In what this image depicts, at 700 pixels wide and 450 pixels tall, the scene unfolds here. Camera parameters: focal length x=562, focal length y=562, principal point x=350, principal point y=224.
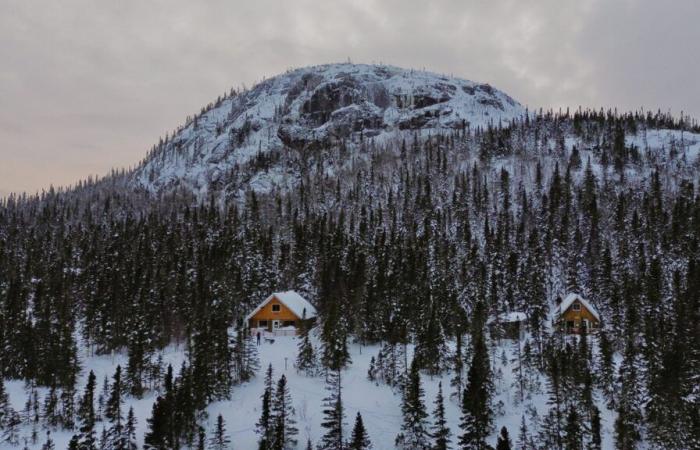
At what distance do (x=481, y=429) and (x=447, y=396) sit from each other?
14570 mm

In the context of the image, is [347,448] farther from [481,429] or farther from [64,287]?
[64,287]

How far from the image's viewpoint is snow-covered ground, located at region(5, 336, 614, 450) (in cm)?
4564

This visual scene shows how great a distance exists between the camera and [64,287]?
90562 millimetres

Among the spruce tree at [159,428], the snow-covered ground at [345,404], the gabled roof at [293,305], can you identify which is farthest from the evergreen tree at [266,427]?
the gabled roof at [293,305]

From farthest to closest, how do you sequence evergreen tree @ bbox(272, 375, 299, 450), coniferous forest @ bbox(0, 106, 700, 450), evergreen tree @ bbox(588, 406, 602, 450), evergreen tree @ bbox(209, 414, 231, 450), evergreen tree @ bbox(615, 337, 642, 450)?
coniferous forest @ bbox(0, 106, 700, 450) < evergreen tree @ bbox(209, 414, 231, 450) < evergreen tree @ bbox(615, 337, 642, 450) < evergreen tree @ bbox(272, 375, 299, 450) < evergreen tree @ bbox(588, 406, 602, 450)

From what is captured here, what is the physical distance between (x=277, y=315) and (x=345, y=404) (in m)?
28.9

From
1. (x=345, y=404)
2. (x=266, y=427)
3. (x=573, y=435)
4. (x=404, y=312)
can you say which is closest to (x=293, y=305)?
(x=404, y=312)

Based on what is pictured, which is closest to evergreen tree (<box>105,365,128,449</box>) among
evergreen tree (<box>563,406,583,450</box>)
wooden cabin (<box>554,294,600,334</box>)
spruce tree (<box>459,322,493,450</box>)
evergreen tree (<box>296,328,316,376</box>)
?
evergreen tree (<box>296,328,316,376</box>)

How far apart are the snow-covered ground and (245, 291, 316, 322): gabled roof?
14.7 metres

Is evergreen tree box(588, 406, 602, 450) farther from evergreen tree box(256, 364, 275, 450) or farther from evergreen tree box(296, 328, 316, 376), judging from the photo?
evergreen tree box(296, 328, 316, 376)

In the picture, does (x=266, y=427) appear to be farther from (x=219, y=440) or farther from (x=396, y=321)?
(x=396, y=321)

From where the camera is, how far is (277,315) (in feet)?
252

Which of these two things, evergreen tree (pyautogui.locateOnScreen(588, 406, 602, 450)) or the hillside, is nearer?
evergreen tree (pyautogui.locateOnScreen(588, 406, 602, 450))

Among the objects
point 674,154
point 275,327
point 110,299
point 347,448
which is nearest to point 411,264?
point 275,327
